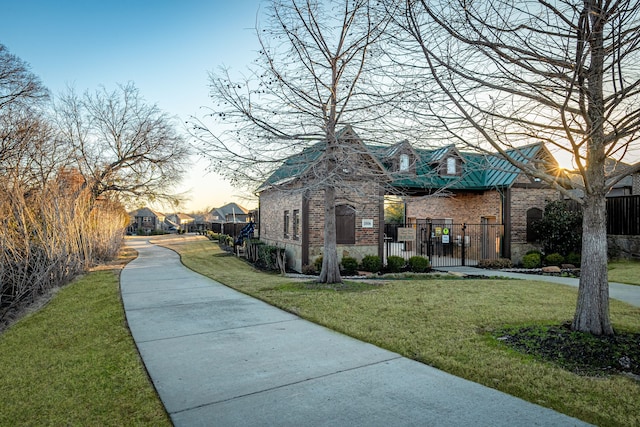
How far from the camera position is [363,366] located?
4320 mm

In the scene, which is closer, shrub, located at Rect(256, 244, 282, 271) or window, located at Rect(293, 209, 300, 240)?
window, located at Rect(293, 209, 300, 240)

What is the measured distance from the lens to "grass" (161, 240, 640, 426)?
3570 millimetres

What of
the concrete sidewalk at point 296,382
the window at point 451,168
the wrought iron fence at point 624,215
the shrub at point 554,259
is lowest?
the concrete sidewalk at point 296,382

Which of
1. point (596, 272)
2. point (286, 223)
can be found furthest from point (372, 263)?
point (596, 272)

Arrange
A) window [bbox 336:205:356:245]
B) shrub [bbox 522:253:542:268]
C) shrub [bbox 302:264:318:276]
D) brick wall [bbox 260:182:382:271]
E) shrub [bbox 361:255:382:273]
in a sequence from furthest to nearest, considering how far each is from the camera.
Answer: shrub [bbox 522:253:542:268]
window [bbox 336:205:356:245]
brick wall [bbox 260:182:382:271]
shrub [bbox 361:255:382:273]
shrub [bbox 302:264:318:276]

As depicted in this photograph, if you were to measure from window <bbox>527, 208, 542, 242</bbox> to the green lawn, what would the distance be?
56.6ft

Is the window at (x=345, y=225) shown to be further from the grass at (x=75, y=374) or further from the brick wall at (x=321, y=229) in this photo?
the grass at (x=75, y=374)

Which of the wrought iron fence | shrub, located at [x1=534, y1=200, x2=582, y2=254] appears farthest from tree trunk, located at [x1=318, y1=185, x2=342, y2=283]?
the wrought iron fence

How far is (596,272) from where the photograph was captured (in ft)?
16.8

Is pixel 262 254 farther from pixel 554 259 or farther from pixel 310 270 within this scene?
pixel 554 259

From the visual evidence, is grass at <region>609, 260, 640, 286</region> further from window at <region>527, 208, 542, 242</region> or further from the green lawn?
the green lawn

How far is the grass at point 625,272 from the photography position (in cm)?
1150

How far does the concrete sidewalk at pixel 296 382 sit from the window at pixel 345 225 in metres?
9.39

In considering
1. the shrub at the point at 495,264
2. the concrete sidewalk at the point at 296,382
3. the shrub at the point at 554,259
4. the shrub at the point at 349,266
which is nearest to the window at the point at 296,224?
the shrub at the point at 349,266
